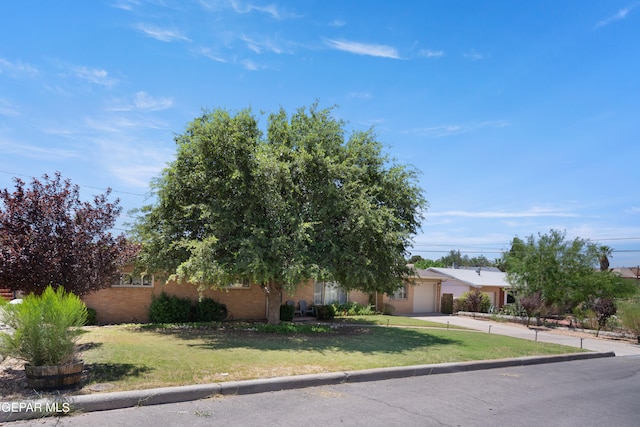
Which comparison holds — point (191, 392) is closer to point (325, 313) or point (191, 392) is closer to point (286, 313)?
point (286, 313)

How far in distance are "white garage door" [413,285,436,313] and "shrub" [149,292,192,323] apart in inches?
675

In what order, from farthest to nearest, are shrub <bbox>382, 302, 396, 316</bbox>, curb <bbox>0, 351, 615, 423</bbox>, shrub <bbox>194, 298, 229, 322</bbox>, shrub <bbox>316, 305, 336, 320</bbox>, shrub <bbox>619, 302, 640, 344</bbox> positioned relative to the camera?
shrub <bbox>382, 302, 396, 316</bbox> < shrub <bbox>316, 305, 336, 320</bbox> < shrub <bbox>619, 302, 640, 344</bbox> < shrub <bbox>194, 298, 229, 322</bbox> < curb <bbox>0, 351, 615, 423</bbox>

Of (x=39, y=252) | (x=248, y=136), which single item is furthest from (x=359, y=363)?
(x=248, y=136)

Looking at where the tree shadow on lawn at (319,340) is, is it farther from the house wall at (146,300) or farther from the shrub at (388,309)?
the shrub at (388,309)

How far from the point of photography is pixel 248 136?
14.5 m

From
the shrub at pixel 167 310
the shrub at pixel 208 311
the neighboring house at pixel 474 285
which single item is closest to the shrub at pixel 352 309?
the shrub at pixel 208 311

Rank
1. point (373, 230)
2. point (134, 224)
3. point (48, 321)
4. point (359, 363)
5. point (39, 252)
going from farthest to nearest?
point (134, 224), point (373, 230), point (359, 363), point (39, 252), point (48, 321)

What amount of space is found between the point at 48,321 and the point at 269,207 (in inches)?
314

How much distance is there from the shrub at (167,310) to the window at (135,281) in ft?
2.39

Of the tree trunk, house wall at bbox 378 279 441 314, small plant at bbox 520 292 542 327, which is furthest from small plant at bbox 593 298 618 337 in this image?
the tree trunk

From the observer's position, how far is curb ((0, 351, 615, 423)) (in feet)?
18.7

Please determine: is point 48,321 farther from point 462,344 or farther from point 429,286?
point 429,286

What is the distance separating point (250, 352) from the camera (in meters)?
10.4

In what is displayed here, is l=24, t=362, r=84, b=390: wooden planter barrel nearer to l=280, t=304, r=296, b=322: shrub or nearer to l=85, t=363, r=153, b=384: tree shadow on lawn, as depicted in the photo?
l=85, t=363, r=153, b=384: tree shadow on lawn
